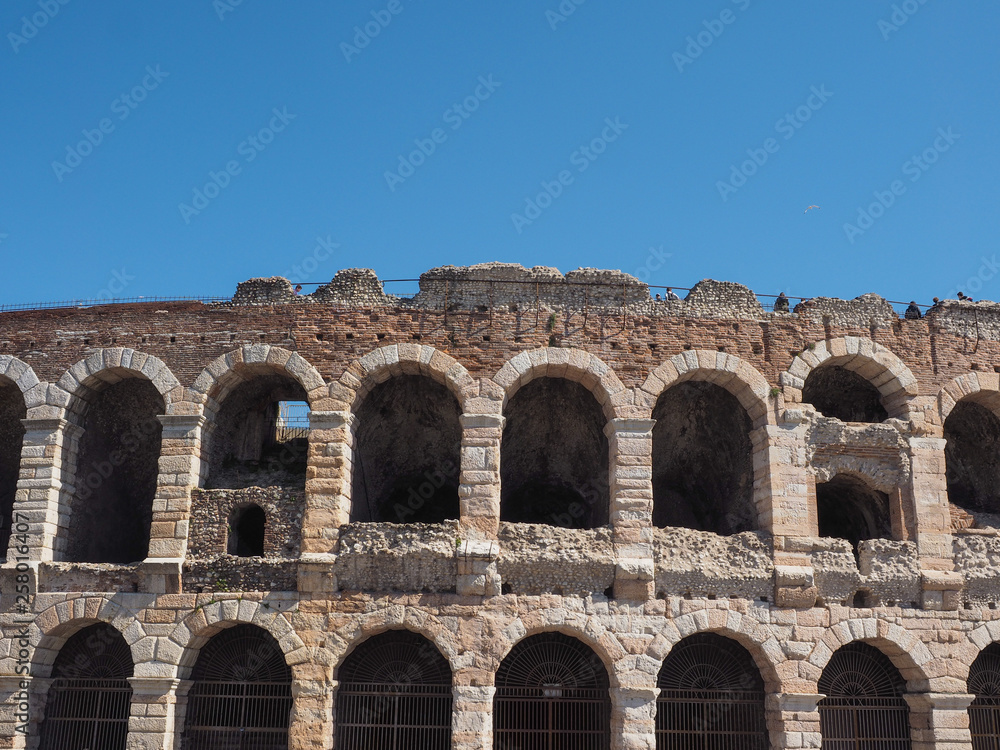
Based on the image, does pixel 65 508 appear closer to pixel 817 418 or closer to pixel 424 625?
pixel 424 625

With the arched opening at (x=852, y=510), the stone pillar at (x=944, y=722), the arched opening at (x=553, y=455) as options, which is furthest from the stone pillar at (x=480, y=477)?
the stone pillar at (x=944, y=722)

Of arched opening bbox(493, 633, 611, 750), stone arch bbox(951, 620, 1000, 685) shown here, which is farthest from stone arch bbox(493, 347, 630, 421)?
stone arch bbox(951, 620, 1000, 685)

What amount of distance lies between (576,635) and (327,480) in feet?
14.8

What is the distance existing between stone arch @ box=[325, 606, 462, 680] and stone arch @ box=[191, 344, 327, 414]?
3558 millimetres

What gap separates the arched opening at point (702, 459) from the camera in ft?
52.6

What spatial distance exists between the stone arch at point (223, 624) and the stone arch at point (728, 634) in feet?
17.5

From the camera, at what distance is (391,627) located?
45.5ft

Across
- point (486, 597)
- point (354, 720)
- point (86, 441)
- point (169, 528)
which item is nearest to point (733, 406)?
point (486, 597)

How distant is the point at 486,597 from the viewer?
13.9 meters

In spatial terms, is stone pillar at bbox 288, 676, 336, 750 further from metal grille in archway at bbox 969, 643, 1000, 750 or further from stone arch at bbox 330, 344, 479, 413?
metal grille in archway at bbox 969, 643, 1000, 750

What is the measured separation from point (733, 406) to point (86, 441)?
1121cm

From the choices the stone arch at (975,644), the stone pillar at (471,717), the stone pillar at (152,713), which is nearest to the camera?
the stone pillar at (471,717)

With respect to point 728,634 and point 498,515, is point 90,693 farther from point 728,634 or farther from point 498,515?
point 728,634

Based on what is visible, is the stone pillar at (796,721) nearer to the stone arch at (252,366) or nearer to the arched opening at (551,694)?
the arched opening at (551,694)
